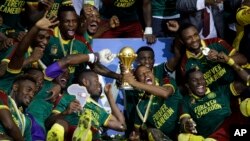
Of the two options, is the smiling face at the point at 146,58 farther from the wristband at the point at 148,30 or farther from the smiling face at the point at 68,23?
the smiling face at the point at 68,23

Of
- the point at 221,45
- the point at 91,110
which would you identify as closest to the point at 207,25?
the point at 221,45

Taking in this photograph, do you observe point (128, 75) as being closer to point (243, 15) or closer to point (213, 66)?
point (213, 66)

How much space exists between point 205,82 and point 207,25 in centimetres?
91

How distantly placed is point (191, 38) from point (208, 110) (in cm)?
92

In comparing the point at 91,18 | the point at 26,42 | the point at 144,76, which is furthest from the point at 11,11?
the point at 144,76

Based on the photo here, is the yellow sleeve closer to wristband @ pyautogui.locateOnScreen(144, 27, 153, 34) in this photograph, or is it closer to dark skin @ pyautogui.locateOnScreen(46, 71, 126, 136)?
wristband @ pyautogui.locateOnScreen(144, 27, 153, 34)

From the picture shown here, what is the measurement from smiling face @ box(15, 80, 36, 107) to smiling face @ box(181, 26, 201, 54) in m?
1.94

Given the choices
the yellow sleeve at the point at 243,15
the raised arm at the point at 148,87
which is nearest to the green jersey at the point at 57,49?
the raised arm at the point at 148,87

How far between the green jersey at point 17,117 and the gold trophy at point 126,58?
1326 mm

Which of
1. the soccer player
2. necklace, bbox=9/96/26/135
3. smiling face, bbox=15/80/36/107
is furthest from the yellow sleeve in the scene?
necklace, bbox=9/96/26/135

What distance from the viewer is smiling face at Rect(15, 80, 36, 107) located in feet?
29.8

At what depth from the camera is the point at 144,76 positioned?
973 cm

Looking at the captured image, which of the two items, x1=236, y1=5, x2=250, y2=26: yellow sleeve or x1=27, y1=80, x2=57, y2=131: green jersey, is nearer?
x1=27, y1=80, x2=57, y2=131: green jersey

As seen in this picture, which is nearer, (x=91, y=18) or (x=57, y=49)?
(x=57, y=49)
